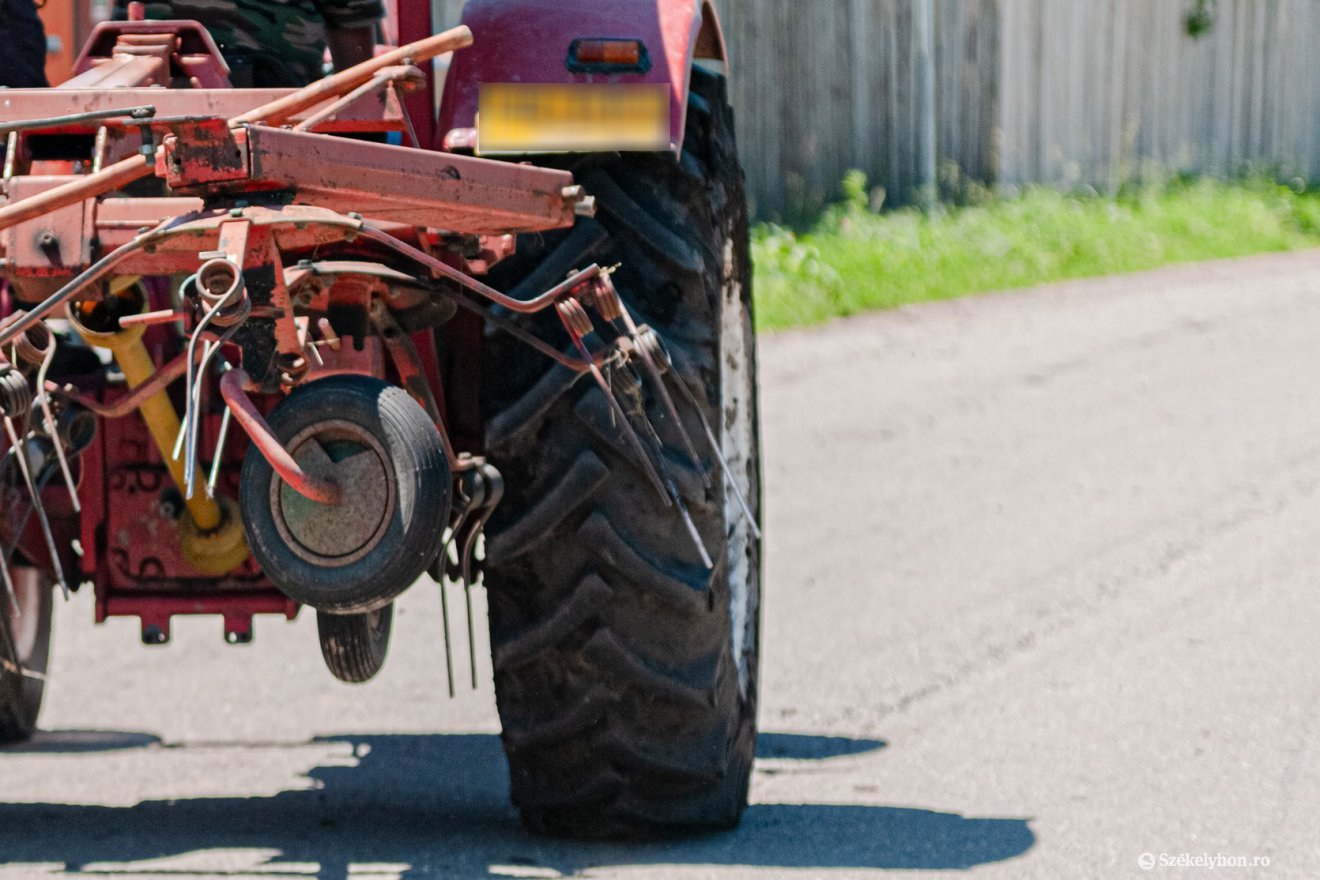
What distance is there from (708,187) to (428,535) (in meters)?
1.14

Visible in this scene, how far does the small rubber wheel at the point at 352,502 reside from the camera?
327 cm

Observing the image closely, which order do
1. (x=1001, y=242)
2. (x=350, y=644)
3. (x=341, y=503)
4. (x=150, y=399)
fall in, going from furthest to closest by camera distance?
(x=1001, y=242), (x=150, y=399), (x=350, y=644), (x=341, y=503)

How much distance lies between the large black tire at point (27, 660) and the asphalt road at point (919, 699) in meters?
0.10

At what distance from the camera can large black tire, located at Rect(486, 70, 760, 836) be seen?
12.7 ft

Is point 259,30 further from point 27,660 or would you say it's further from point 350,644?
point 27,660

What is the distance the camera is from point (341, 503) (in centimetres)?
328

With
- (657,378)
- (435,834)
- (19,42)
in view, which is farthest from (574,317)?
(19,42)

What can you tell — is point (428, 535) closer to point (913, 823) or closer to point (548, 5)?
point (548, 5)

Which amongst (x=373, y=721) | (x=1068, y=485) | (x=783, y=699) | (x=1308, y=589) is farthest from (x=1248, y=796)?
(x=1068, y=485)

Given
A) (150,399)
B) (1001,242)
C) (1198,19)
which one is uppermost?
(150,399)

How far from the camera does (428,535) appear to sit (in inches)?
129

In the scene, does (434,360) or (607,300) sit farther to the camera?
(434,360)

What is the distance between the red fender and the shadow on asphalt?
4.50 feet

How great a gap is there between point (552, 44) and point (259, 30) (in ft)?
2.32
